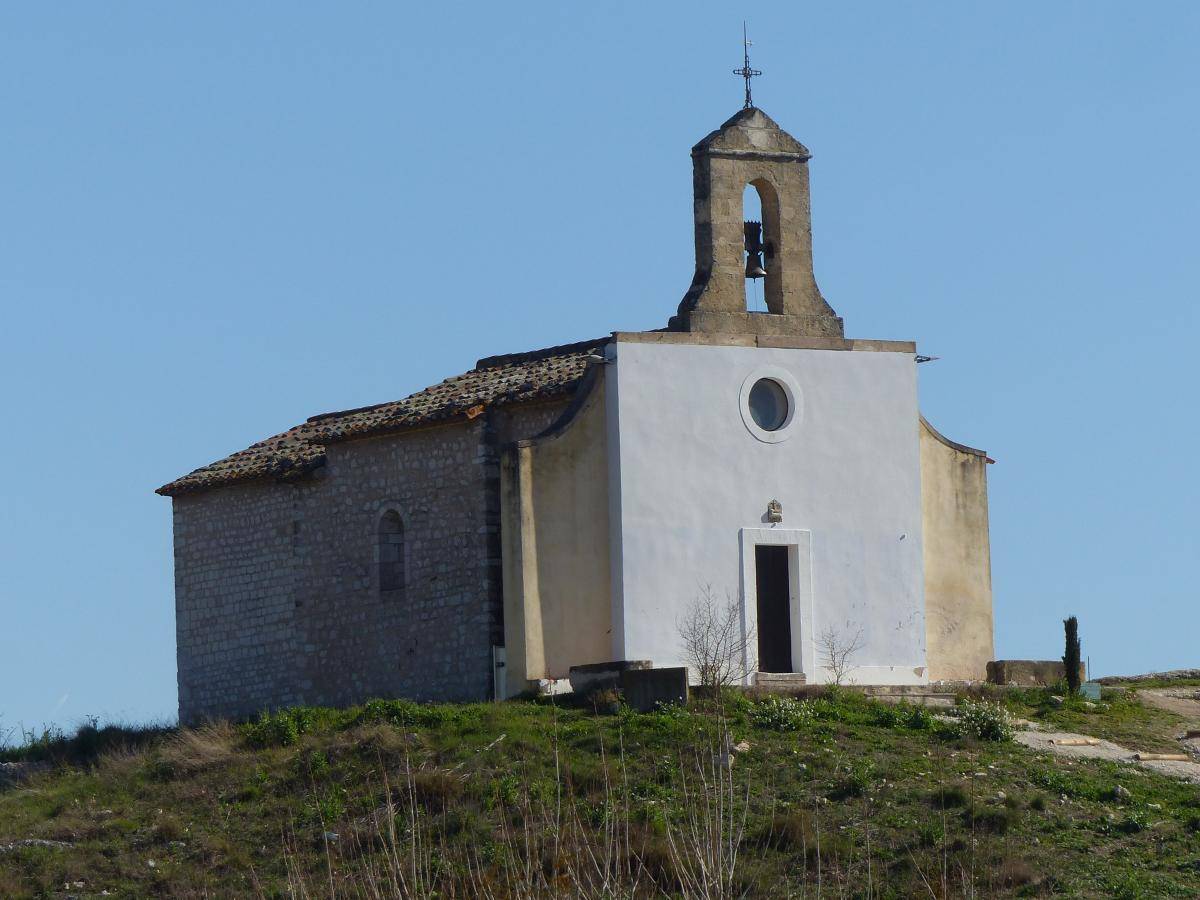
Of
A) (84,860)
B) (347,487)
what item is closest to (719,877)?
(84,860)

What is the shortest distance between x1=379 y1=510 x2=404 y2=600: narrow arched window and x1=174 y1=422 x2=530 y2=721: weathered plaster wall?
15cm

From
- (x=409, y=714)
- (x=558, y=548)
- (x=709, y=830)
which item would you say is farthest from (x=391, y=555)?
(x=709, y=830)

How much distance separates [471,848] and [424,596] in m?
8.24

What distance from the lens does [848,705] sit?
31.4 m

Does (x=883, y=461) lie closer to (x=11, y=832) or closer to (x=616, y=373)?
(x=616, y=373)

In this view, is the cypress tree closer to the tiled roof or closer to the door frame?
the door frame

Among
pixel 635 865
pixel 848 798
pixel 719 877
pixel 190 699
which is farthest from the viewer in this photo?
pixel 190 699

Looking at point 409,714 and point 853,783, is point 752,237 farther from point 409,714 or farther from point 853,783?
point 853,783

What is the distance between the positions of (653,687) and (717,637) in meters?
1.77

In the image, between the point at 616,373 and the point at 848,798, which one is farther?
the point at 616,373

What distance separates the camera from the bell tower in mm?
33312

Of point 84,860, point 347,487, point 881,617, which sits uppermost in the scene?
point 347,487

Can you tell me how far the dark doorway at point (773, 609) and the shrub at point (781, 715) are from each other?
2.36 metres

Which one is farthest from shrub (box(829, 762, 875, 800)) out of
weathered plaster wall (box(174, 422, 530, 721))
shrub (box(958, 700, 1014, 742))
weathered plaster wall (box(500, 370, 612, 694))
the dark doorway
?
weathered plaster wall (box(174, 422, 530, 721))
